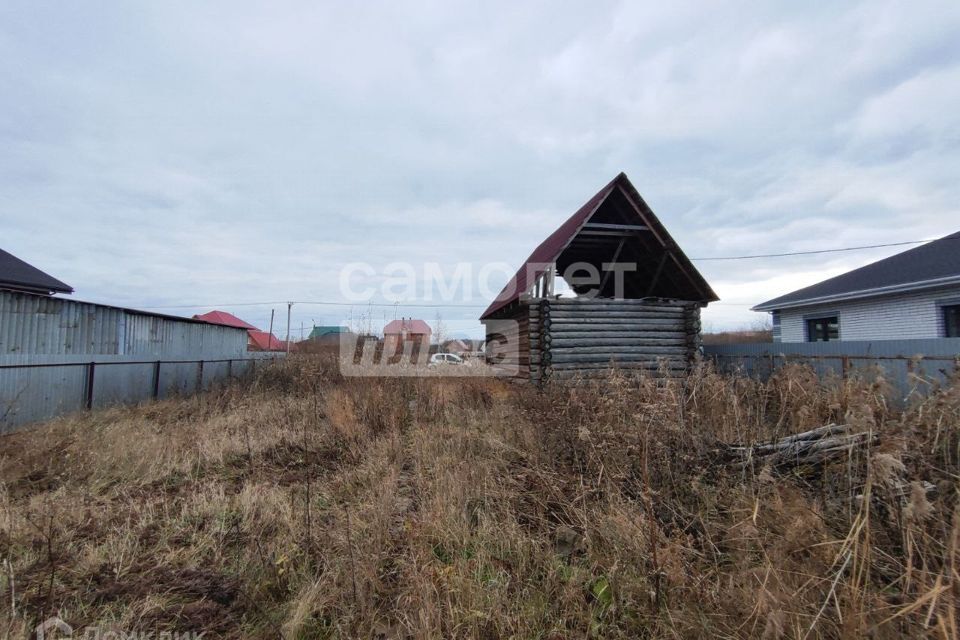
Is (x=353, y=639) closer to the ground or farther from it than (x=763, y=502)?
closer to the ground

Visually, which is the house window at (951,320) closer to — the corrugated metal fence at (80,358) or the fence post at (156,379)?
the corrugated metal fence at (80,358)

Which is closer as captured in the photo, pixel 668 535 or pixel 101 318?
pixel 668 535

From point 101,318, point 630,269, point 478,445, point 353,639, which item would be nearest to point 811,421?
point 478,445

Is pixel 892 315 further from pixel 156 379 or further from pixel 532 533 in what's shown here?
pixel 156 379

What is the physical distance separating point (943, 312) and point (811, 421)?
496 inches

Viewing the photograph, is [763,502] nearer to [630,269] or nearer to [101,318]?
[630,269]

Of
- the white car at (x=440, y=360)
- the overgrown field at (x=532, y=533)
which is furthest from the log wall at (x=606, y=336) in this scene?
the overgrown field at (x=532, y=533)

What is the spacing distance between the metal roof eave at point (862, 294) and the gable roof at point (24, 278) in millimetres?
24811

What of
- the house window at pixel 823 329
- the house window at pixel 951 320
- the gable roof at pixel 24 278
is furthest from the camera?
the house window at pixel 823 329

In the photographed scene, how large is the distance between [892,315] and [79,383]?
70.1 feet

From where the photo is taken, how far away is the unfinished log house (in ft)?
31.4

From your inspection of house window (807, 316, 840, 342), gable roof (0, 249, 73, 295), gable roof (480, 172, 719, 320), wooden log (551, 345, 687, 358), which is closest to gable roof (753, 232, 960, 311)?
house window (807, 316, 840, 342)

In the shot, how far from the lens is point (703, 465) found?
3057 mm

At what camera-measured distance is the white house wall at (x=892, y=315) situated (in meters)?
11.4
